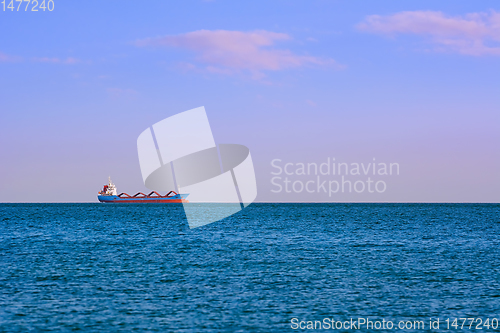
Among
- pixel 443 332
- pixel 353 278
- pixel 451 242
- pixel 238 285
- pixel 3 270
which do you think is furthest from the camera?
pixel 451 242

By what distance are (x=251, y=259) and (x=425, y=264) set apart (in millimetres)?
A: 14855

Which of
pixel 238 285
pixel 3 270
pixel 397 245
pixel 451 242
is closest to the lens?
pixel 238 285

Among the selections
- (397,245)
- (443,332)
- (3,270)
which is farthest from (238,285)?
(397,245)

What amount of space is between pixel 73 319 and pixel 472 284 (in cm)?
2432

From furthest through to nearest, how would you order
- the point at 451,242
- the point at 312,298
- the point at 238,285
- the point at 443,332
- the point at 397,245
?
1. the point at 451,242
2. the point at 397,245
3. the point at 238,285
4. the point at 312,298
5. the point at 443,332

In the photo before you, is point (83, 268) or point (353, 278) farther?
→ point (83, 268)

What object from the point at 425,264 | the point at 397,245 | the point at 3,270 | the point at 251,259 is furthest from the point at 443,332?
the point at 397,245

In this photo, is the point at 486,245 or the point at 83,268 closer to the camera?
the point at 83,268

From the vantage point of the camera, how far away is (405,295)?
1128 inches

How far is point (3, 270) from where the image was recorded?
3659 centimetres

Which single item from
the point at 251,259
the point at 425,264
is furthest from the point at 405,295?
the point at 251,259

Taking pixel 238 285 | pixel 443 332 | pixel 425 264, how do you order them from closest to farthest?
pixel 443 332, pixel 238 285, pixel 425 264

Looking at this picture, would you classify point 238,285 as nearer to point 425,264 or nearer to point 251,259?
point 251,259

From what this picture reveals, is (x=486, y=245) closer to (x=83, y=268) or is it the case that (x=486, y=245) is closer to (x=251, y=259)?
(x=251, y=259)
